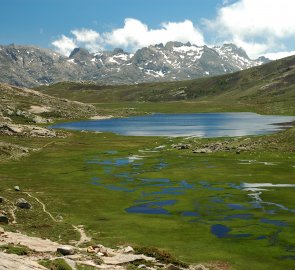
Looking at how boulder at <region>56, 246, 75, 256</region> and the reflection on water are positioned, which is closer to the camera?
boulder at <region>56, 246, 75, 256</region>

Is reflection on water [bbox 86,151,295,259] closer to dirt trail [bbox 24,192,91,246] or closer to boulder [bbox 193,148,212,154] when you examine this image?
dirt trail [bbox 24,192,91,246]

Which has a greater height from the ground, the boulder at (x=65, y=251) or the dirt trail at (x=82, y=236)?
the boulder at (x=65, y=251)

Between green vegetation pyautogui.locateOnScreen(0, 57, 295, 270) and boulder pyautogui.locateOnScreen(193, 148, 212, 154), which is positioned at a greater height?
boulder pyautogui.locateOnScreen(193, 148, 212, 154)

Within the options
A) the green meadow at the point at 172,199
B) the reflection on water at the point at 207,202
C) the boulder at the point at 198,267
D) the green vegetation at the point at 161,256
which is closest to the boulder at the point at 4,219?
the green meadow at the point at 172,199

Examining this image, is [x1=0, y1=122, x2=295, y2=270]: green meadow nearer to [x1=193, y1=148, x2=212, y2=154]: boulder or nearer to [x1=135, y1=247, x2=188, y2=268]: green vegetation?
[x1=193, y1=148, x2=212, y2=154]: boulder

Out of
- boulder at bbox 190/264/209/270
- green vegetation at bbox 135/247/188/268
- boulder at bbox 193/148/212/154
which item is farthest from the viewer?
boulder at bbox 193/148/212/154

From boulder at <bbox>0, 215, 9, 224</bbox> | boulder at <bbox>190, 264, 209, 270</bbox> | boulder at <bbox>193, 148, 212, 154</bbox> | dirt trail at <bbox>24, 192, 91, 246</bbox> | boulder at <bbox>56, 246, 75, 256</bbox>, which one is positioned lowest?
dirt trail at <bbox>24, 192, 91, 246</bbox>

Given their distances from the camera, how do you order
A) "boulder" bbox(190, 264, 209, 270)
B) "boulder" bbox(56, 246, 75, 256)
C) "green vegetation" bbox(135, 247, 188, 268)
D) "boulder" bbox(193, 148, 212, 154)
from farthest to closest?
"boulder" bbox(193, 148, 212, 154) → "green vegetation" bbox(135, 247, 188, 268) → "boulder" bbox(56, 246, 75, 256) → "boulder" bbox(190, 264, 209, 270)

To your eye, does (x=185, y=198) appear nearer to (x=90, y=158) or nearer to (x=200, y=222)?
(x=200, y=222)

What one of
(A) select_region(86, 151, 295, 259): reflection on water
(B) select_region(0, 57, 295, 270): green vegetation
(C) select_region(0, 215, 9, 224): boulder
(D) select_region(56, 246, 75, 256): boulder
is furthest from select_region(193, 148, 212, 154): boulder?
(D) select_region(56, 246, 75, 256): boulder

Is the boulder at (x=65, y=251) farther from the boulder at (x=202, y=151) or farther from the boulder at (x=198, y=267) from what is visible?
the boulder at (x=202, y=151)

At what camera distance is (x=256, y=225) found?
61625 millimetres

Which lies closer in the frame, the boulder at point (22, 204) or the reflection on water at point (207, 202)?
the reflection on water at point (207, 202)

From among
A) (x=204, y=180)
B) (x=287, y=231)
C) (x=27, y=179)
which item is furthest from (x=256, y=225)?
(x=27, y=179)
